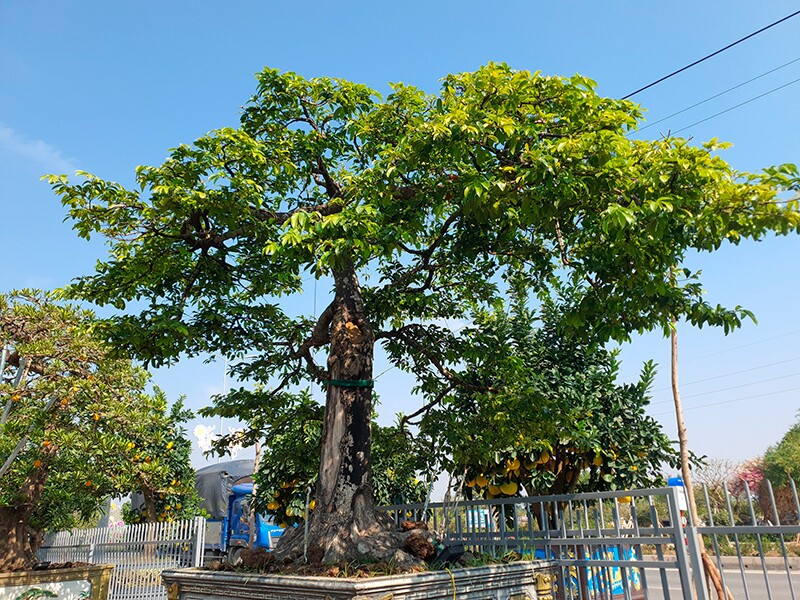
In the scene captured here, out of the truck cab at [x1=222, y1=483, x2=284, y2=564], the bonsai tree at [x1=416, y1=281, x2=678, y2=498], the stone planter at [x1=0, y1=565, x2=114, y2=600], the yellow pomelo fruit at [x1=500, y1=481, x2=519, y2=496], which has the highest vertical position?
the bonsai tree at [x1=416, y1=281, x2=678, y2=498]

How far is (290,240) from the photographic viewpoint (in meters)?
5.70

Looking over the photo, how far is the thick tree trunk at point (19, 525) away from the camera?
44.5ft

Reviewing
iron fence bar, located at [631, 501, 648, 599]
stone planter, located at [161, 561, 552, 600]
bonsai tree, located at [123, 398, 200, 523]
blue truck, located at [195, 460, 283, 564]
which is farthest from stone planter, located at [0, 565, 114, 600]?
iron fence bar, located at [631, 501, 648, 599]

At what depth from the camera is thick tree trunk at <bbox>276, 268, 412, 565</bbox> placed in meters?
6.78

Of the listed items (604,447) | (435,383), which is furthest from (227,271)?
(604,447)

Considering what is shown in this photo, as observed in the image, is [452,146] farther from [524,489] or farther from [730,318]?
[524,489]

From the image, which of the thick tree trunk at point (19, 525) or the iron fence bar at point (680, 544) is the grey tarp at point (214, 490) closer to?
the thick tree trunk at point (19, 525)

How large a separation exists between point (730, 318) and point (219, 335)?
6301 mm

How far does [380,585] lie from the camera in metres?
5.38

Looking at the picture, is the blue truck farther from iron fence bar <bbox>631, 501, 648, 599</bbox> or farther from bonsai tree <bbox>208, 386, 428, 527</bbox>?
iron fence bar <bbox>631, 501, 648, 599</bbox>

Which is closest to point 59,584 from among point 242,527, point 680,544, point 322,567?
Result: point 242,527

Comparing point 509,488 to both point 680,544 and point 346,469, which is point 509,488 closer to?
point 346,469

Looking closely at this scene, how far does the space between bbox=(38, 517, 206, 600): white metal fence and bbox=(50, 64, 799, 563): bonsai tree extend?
6367mm

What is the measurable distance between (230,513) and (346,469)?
16.5 m
